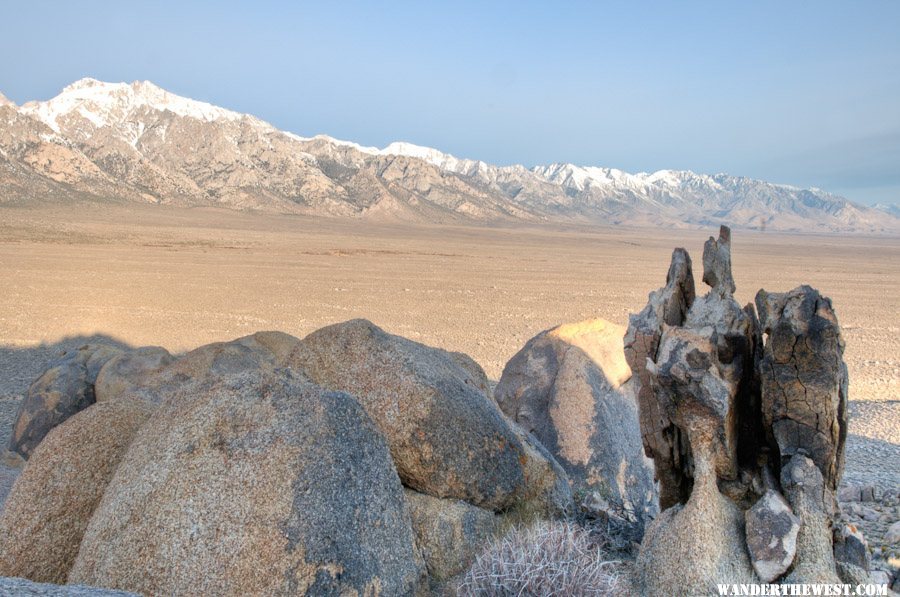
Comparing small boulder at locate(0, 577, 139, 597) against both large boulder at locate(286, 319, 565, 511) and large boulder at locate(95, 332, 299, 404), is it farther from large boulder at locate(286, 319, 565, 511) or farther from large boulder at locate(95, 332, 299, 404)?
large boulder at locate(95, 332, 299, 404)

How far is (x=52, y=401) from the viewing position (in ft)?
25.7

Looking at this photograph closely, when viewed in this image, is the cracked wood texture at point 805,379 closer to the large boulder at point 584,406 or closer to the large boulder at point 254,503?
the large boulder at point 254,503

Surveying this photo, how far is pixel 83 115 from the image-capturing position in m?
150

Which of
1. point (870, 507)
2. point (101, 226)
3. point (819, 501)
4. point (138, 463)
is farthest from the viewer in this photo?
point (101, 226)

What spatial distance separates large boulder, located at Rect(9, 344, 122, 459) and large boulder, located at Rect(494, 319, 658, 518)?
4653mm

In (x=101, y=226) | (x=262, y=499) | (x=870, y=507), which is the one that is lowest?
(x=101, y=226)

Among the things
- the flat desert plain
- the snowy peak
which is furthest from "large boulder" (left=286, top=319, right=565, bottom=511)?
the snowy peak

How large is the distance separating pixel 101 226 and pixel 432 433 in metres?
66.9

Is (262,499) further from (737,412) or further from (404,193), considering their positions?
(404,193)

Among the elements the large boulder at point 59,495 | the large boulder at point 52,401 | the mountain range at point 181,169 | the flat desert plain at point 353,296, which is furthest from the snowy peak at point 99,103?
the large boulder at point 59,495

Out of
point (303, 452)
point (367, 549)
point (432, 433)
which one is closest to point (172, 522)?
point (303, 452)

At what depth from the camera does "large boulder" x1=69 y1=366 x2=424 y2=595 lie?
3.06m

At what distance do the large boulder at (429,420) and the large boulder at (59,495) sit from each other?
1185 mm

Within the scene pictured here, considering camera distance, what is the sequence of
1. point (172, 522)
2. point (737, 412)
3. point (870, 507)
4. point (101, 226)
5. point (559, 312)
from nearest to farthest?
point (172, 522)
point (737, 412)
point (870, 507)
point (559, 312)
point (101, 226)
